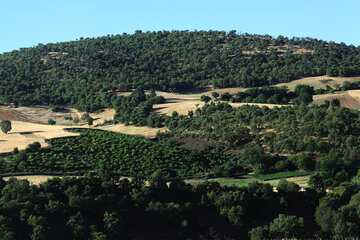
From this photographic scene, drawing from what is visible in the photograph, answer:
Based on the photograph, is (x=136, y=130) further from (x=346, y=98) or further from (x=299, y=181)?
(x=346, y=98)

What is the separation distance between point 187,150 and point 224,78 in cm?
6019

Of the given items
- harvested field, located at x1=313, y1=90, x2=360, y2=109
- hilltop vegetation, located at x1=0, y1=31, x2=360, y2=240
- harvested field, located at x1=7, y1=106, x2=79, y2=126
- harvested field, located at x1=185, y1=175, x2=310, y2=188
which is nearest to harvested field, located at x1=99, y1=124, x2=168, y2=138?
hilltop vegetation, located at x1=0, y1=31, x2=360, y2=240

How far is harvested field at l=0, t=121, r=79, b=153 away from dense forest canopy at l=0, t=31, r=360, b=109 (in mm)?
28207

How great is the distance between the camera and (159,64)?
156 meters

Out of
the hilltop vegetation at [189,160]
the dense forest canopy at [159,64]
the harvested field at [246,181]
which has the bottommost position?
the harvested field at [246,181]

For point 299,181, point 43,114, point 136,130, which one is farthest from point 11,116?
point 299,181

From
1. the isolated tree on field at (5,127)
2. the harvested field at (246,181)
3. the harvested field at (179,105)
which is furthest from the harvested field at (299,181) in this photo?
the isolated tree on field at (5,127)

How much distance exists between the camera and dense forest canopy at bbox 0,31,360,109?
12531 cm

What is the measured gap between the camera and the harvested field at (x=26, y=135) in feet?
224

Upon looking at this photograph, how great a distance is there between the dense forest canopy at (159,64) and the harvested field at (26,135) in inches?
1111

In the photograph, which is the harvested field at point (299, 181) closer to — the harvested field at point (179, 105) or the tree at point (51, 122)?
the harvested field at point (179, 105)

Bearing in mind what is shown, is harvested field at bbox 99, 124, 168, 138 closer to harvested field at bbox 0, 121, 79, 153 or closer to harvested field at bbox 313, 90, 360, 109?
harvested field at bbox 0, 121, 79, 153

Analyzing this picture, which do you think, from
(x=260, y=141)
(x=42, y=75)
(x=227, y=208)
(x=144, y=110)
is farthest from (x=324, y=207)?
(x=42, y=75)

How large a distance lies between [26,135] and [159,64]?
84885 mm
